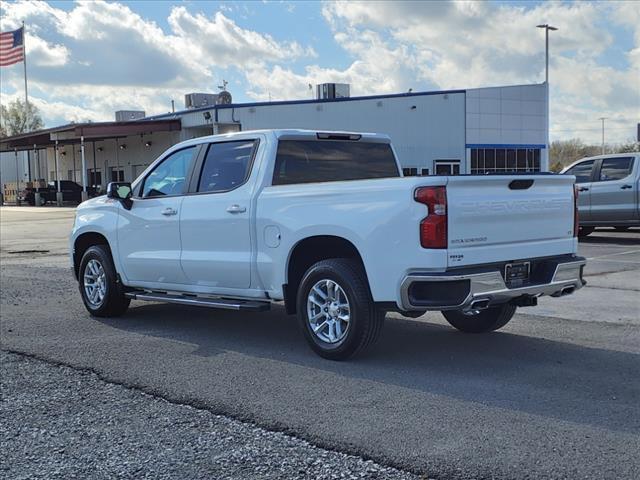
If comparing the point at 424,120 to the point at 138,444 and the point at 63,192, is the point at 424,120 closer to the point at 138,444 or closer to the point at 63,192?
the point at 63,192

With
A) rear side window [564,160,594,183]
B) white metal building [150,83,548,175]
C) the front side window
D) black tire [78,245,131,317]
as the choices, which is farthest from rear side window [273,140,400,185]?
white metal building [150,83,548,175]

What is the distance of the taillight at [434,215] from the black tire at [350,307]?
2.63 feet

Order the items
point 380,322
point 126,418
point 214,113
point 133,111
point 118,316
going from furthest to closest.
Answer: point 133,111, point 214,113, point 118,316, point 380,322, point 126,418

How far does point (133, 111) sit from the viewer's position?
58.7 meters

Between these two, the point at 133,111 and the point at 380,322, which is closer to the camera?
the point at 380,322

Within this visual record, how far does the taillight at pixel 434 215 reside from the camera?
538 centimetres

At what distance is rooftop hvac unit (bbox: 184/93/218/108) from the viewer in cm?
5016

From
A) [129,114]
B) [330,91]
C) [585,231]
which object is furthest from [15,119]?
[585,231]

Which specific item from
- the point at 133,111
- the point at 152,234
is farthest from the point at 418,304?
the point at 133,111

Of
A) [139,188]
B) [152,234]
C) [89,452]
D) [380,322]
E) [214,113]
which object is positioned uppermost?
[214,113]

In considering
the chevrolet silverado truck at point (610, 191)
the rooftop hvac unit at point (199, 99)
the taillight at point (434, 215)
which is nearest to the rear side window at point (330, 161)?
the taillight at point (434, 215)

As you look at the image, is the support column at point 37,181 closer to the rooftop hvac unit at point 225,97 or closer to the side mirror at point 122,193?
the rooftop hvac unit at point 225,97

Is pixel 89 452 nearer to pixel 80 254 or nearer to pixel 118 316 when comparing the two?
pixel 118 316

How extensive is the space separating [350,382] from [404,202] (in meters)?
1.45
